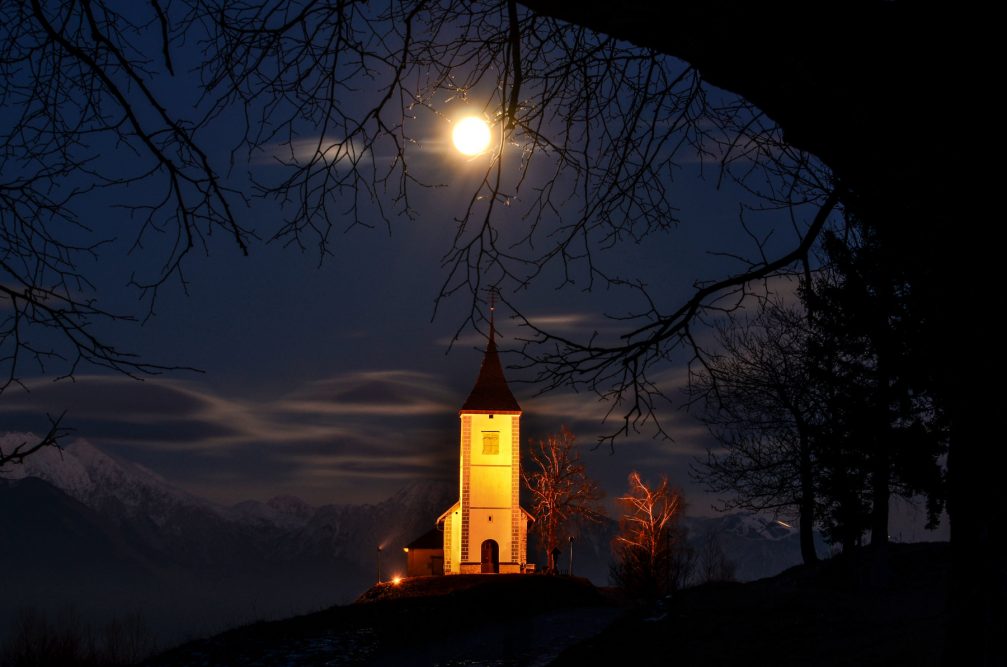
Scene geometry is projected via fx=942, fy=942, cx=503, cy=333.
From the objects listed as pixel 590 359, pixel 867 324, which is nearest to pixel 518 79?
pixel 590 359

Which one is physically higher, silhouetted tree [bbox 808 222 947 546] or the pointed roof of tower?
the pointed roof of tower

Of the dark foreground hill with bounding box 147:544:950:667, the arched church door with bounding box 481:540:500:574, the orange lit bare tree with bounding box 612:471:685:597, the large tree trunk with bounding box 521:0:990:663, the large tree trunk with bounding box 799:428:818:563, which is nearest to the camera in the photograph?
the large tree trunk with bounding box 521:0:990:663

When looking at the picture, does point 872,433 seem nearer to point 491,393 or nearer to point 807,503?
point 807,503

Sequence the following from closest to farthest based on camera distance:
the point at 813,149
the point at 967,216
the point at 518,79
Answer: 1. the point at 967,216
2. the point at 813,149
3. the point at 518,79

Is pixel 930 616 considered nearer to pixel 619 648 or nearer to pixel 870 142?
pixel 619 648

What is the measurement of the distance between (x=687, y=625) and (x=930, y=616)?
326 centimetres

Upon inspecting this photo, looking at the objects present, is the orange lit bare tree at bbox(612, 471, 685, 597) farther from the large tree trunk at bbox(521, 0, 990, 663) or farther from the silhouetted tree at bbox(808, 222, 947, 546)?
the large tree trunk at bbox(521, 0, 990, 663)

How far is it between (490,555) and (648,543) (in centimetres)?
1752

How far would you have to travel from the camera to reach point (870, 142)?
445 cm

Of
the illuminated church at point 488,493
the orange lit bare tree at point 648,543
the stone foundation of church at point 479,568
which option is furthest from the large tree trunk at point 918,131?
the stone foundation of church at point 479,568

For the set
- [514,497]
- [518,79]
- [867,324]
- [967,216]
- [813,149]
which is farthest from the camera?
[514,497]

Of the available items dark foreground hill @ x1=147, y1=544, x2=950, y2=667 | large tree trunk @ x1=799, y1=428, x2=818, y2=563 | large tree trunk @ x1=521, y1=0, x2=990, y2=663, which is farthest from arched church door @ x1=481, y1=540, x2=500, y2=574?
large tree trunk @ x1=521, y1=0, x2=990, y2=663

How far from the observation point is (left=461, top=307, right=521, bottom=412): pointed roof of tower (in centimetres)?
5538

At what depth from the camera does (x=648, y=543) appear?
1479 inches
